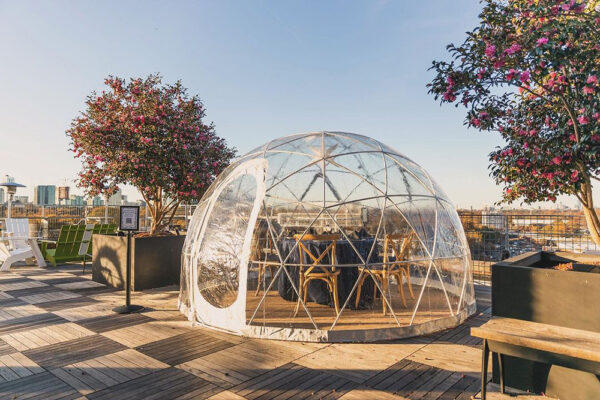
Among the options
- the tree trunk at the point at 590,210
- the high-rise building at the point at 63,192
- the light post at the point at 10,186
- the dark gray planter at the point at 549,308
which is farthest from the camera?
the high-rise building at the point at 63,192

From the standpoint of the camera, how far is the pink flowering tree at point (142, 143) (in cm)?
835

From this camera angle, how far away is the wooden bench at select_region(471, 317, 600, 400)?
9.67ft

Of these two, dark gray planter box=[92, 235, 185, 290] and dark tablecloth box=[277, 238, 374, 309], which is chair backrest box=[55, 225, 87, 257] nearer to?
dark gray planter box=[92, 235, 185, 290]

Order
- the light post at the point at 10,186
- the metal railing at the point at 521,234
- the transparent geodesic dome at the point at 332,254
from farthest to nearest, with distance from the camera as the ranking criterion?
1. the light post at the point at 10,186
2. the metal railing at the point at 521,234
3. the transparent geodesic dome at the point at 332,254

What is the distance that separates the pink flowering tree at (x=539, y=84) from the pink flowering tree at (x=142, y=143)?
6.19m

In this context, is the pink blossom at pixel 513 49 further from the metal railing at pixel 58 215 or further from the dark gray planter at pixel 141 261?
the metal railing at pixel 58 215


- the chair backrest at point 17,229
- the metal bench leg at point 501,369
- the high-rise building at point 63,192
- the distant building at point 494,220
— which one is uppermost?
the high-rise building at point 63,192

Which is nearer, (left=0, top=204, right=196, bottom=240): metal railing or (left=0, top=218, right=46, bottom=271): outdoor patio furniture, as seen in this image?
(left=0, top=218, right=46, bottom=271): outdoor patio furniture

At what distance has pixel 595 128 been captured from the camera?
3537 millimetres

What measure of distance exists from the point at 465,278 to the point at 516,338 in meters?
3.27

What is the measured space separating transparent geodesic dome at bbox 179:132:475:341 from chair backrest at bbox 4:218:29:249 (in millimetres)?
8181

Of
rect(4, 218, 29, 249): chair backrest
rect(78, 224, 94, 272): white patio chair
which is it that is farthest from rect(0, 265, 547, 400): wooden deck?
rect(4, 218, 29, 249): chair backrest

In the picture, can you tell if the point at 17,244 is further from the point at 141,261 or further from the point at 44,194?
the point at 44,194

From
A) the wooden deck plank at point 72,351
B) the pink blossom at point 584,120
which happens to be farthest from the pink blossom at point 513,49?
the wooden deck plank at point 72,351
